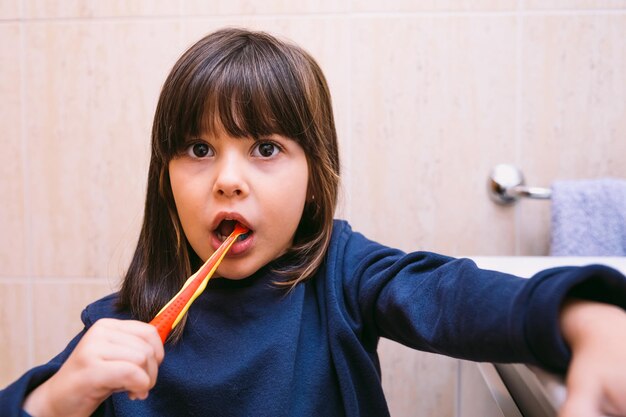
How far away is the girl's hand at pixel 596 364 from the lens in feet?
1.11

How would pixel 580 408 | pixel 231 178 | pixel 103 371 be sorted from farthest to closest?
1. pixel 231 178
2. pixel 103 371
3. pixel 580 408

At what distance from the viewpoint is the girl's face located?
59cm

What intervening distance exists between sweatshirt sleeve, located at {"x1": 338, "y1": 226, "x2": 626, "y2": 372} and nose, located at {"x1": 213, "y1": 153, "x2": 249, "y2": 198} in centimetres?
16

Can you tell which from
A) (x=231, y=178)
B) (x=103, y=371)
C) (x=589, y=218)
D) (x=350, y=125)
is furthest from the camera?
(x=350, y=125)

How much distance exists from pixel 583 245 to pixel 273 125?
52 cm

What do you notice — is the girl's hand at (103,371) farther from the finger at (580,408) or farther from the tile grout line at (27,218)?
the tile grout line at (27,218)

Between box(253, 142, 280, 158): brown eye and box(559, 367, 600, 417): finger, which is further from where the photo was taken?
box(253, 142, 280, 158): brown eye

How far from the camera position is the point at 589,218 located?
2.75 ft

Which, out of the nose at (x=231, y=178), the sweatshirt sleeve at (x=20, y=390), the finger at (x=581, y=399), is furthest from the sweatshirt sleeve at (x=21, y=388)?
the finger at (x=581, y=399)

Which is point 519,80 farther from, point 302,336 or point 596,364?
point 596,364

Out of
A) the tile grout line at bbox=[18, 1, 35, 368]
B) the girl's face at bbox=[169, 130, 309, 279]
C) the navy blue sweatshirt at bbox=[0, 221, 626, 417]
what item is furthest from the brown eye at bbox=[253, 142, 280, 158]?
the tile grout line at bbox=[18, 1, 35, 368]

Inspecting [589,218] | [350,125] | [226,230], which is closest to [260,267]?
[226,230]

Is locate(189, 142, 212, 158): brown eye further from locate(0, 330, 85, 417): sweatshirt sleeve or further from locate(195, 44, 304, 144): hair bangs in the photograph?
locate(0, 330, 85, 417): sweatshirt sleeve

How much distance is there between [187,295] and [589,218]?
0.63 meters
